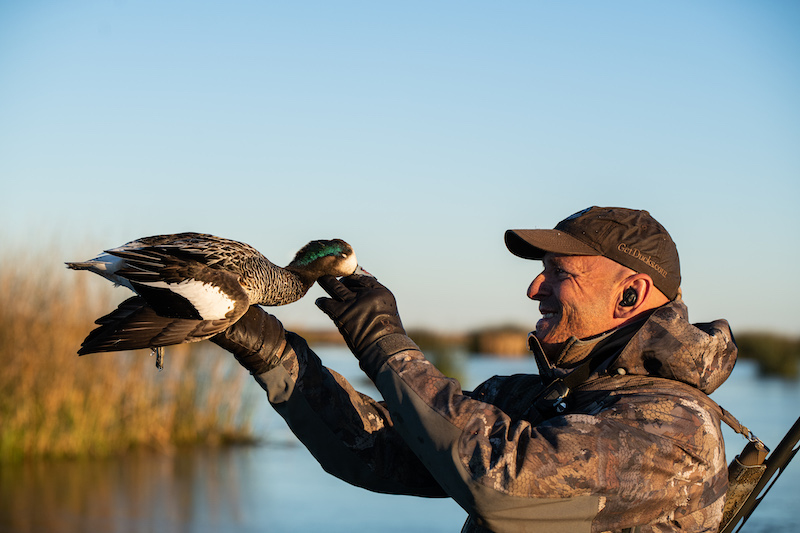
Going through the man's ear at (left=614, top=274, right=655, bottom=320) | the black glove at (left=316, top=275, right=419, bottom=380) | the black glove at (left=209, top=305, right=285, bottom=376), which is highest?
the man's ear at (left=614, top=274, right=655, bottom=320)

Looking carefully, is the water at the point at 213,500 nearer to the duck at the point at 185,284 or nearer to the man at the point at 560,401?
the duck at the point at 185,284

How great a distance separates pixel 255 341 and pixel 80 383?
32.8 ft

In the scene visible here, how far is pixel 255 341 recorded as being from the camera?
3.22m

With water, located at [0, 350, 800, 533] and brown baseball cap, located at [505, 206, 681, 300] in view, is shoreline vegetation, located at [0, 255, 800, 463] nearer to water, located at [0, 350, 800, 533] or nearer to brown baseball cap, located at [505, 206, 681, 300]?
water, located at [0, 350, 800, 533]

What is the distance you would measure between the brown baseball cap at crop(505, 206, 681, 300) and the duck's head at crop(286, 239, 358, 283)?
100 cm

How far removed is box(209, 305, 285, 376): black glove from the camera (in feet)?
10.6

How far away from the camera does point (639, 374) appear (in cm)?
273

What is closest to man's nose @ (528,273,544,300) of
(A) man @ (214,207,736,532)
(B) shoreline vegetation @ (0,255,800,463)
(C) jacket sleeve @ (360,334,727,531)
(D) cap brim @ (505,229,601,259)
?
(A) man @ (214,207,736,532)

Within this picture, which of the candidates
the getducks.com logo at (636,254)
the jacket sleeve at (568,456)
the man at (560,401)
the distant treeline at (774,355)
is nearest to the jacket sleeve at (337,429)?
the man at (560,401)

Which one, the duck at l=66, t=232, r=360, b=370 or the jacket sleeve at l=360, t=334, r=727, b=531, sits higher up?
the duck at l=66, t=232, r=360, b=370

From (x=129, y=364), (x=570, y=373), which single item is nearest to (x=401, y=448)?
(x=570, y=373)

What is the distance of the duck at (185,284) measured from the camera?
10.6 ft

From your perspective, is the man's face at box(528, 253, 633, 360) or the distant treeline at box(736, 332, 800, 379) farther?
the distant treeline at box(736, 332, 800, 379)

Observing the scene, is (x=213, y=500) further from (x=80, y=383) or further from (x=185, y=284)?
(x=185, y=284)
